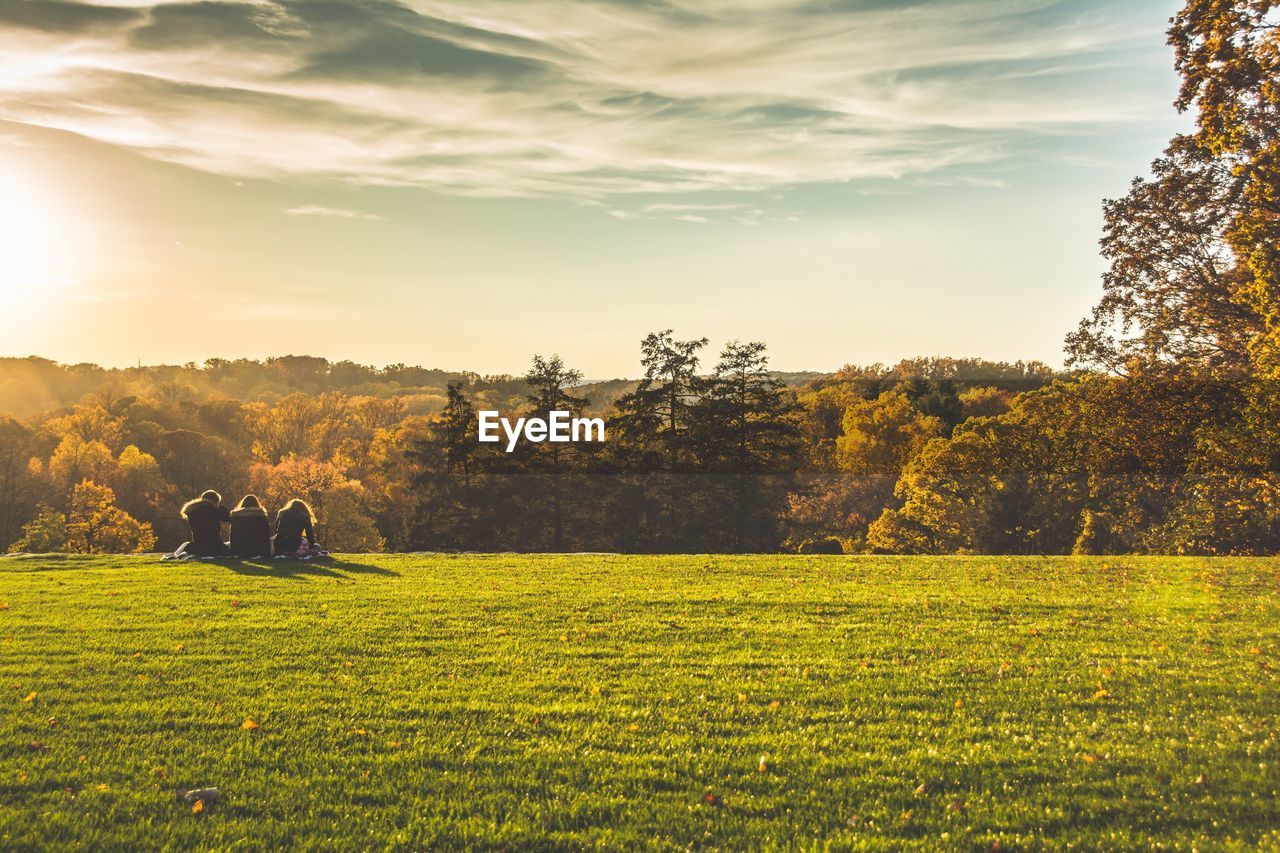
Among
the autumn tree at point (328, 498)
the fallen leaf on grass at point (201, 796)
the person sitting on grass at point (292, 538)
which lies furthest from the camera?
the autumn tree at point (328, 498)

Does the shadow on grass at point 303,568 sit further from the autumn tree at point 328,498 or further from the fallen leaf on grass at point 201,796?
the autumn tree at point 328,498

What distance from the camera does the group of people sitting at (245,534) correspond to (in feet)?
89.9

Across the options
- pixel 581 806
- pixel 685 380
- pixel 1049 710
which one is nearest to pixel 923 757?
pixel 1049 710

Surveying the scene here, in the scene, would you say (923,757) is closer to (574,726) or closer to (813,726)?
(813,726)

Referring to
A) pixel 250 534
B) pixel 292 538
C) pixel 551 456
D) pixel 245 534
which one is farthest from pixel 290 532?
pixel 551 456

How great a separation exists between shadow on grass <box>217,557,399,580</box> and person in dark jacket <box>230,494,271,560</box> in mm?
683

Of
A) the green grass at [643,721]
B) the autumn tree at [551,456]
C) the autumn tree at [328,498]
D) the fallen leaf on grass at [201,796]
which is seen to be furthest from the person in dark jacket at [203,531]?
the autumn tree at [328,498]

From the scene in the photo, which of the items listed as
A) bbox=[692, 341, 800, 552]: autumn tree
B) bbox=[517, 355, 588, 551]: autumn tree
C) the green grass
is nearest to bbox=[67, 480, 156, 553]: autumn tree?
bbox=[517, 355, 588, 551]: autumn tree

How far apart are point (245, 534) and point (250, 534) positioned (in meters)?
0.14

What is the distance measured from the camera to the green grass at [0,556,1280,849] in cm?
777

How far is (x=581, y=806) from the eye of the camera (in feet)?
26.3

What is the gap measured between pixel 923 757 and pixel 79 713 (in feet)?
32.4

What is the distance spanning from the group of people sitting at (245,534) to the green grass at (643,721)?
777cm

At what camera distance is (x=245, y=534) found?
27.5 metres
